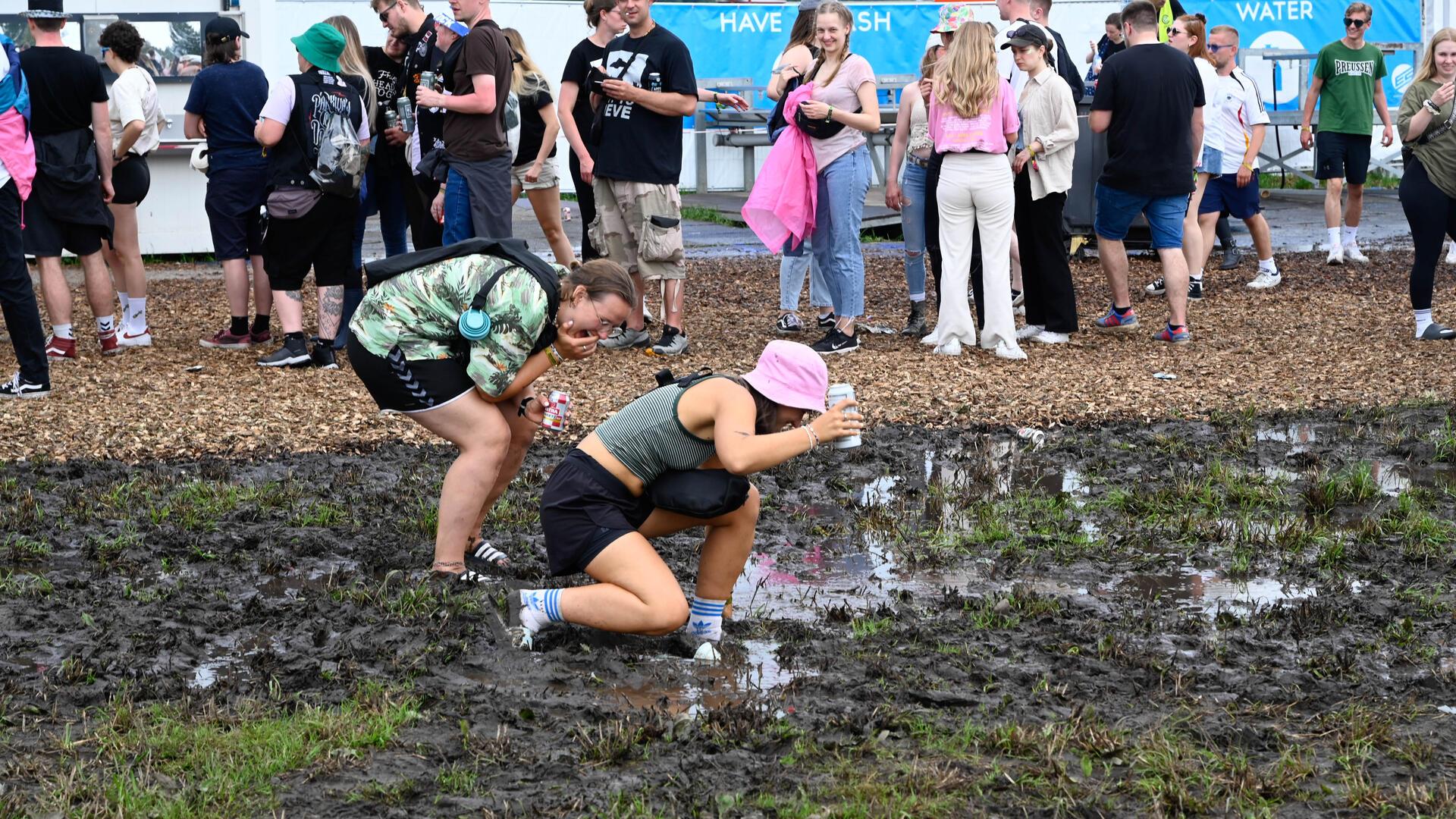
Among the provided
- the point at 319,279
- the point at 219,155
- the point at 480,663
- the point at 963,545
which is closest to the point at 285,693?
the point at 480,663

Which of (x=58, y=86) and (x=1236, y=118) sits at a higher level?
(x=58, y=86)

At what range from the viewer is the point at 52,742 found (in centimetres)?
361

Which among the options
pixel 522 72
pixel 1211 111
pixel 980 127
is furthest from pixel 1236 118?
pixel 522 72

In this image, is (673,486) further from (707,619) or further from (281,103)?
(281,103)

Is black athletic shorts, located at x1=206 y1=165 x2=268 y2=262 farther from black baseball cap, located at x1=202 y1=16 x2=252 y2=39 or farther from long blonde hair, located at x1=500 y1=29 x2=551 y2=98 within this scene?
long blonde hair, located at x1=500 y1=29 x2=551 y2=98

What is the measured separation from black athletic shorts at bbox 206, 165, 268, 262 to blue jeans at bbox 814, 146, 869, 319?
10.9 ft

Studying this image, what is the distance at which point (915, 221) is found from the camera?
9789mm

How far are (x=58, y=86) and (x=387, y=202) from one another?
1.95m

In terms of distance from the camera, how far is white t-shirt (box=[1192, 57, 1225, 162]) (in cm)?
1113

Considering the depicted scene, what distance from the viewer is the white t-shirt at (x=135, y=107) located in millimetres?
9141

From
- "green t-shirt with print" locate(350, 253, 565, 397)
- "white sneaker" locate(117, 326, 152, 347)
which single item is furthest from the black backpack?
"white sneaker" locate(117, 326, 152, 347)

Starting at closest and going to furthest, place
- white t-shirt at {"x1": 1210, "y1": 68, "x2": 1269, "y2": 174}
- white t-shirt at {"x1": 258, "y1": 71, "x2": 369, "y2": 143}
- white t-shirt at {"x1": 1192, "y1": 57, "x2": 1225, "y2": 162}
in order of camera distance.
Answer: white t-shirt at {"x1": 258, "y1": 71, "x2": 369, "y2": 143} → white t-shirt at {"x1": 1192, "y1": 57, "x2": 1225, "y2": 162} → white t-shirt at {"x1": 1210, "y1": 68, "x2": 1269, "y2": 174}

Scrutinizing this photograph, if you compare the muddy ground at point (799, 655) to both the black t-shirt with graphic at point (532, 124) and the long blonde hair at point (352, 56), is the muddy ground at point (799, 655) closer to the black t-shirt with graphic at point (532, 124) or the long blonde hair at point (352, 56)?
the long blonde hair at point (352, 56)

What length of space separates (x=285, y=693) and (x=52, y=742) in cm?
58
